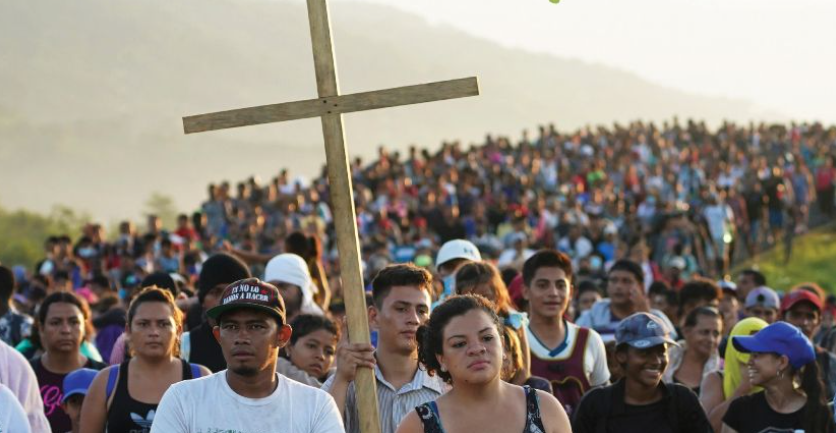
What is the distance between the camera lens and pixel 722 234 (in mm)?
25375

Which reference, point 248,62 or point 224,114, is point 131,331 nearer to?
point 224,114

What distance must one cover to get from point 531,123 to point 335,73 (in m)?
77.3

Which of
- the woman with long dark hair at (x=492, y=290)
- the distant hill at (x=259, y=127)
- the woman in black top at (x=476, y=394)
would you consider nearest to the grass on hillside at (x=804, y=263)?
the distant hill at (x=259, y=127)

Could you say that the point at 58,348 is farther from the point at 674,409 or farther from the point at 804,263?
the point at 804,263

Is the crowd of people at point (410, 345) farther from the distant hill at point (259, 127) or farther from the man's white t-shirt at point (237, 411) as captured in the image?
the distant hill at point (259, 127)

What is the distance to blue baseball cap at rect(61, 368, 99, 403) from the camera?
8.09 m

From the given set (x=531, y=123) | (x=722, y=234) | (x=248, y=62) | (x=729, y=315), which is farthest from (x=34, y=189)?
(x=729, y=315)

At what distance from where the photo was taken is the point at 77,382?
8.12 m

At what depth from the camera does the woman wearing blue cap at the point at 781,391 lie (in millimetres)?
8016

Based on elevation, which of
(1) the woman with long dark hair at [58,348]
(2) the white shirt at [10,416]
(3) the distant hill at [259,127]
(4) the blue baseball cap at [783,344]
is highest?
(3) the distant hill at [259,127]

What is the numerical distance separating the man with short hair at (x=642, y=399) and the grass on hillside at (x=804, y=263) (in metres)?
21.5

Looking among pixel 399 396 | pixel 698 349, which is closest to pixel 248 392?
pixel 399 396

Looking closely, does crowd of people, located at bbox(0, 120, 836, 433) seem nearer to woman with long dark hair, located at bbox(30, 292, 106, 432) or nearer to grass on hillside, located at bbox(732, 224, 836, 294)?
woman with long dark hair, located at bbox(30, 292, 106, 432)

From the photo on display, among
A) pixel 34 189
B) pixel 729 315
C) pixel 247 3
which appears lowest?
pixel 729 315
